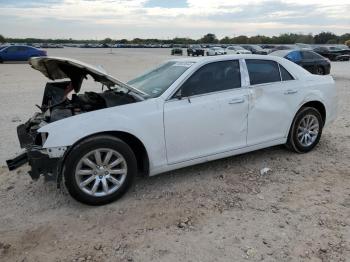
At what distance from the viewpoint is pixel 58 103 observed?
5.27 meters

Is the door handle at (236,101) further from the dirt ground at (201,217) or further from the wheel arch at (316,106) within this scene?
the wheel arch at (316,106)

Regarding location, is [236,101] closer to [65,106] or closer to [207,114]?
[207,114]

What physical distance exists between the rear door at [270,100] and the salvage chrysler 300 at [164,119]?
14 mm

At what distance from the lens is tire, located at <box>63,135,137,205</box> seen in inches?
162

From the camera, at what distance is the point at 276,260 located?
10.8 feet

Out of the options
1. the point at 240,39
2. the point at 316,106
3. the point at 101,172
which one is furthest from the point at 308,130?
the point at 240,39

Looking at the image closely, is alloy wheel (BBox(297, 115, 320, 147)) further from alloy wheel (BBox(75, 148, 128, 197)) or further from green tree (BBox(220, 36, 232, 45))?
green tree (BBox(220, 36, 232, 45))

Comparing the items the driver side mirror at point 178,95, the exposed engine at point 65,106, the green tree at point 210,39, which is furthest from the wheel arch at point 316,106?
the green tree at point 210,39

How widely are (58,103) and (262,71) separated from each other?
284 centimetres

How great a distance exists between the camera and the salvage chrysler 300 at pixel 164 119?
4.19 meters

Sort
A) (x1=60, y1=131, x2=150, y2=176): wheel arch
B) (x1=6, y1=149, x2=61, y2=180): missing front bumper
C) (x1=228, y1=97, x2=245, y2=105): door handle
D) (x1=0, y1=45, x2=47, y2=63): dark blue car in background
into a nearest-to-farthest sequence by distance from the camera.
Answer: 1. (x1=6, y1=149, x2=61, y2=180): missing front bumper
2. (x1=60, y1=131, x2=150, y2=176): wheel arch
3. (x1=228, y1=97, x2=245, y2=105): door handle
4. (x1=0, y1=45, x2=47, y2=63): dark blue car in background

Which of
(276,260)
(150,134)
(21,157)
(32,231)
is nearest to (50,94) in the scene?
(21,157)

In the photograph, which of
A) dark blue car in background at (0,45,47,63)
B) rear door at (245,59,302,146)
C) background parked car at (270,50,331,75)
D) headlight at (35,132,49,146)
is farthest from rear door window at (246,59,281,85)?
dark blue car in background at (0,45,47,63)

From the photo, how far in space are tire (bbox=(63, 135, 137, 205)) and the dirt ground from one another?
162mm
